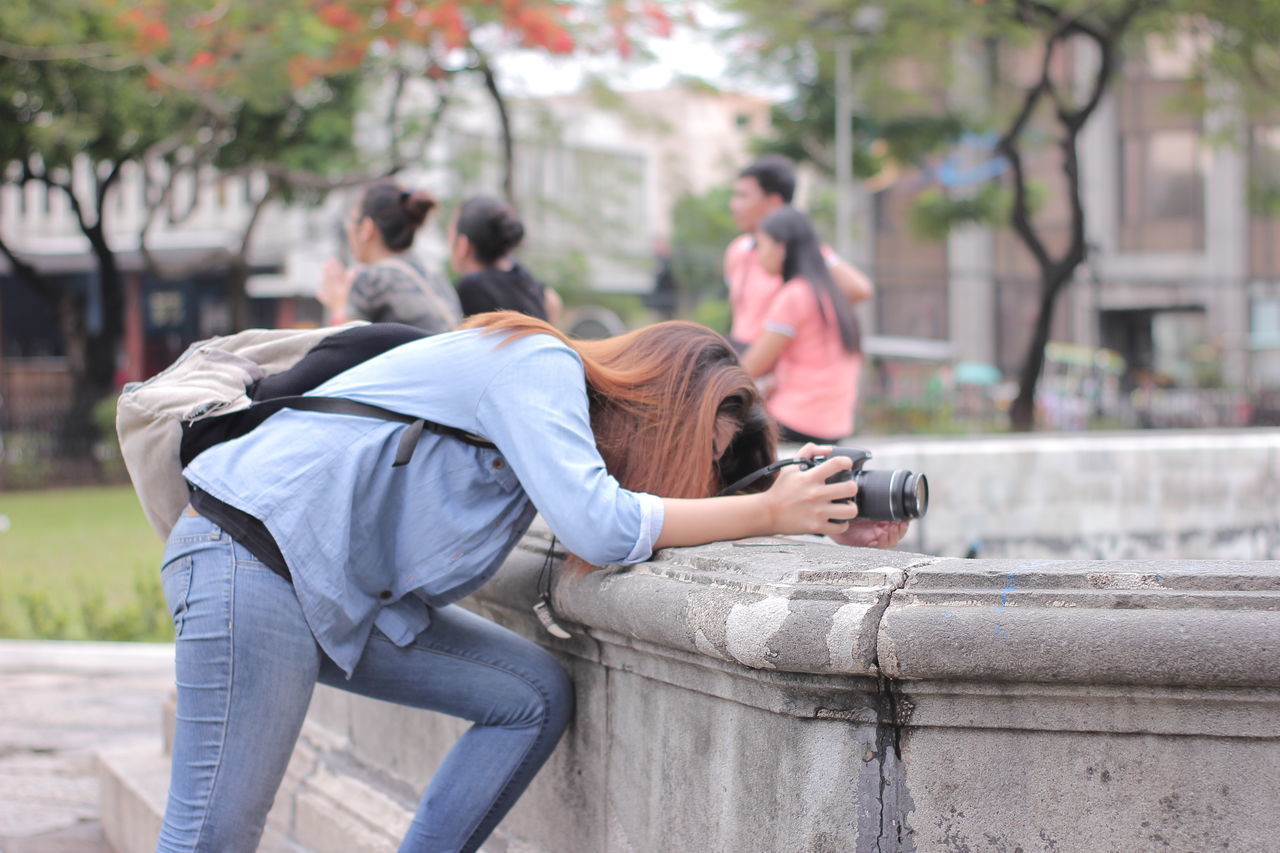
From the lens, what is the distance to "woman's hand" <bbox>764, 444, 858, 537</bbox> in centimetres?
239

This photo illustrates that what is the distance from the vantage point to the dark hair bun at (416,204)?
164 inches

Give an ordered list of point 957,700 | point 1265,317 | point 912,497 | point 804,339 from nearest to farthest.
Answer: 1. point 957,700
2. point 912,497
3. point 804,339
4. point 1265,317

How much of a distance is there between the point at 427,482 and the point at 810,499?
0.68 m

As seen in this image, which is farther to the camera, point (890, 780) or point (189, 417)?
point (189, 417)

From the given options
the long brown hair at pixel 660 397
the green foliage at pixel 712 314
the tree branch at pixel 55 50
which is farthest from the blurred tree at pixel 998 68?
the long brown hair at pixel 660 397

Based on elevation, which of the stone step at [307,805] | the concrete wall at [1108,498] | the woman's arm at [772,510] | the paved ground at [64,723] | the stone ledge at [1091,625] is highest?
the woman's arm at [772,510]

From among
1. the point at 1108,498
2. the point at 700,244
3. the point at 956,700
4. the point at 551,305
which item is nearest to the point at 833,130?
the point at 700,244

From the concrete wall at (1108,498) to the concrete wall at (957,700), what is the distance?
15.4 feet

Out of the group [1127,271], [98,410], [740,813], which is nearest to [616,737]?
[740,813]

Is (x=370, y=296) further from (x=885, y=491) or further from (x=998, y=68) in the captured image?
(x=998, y=68)

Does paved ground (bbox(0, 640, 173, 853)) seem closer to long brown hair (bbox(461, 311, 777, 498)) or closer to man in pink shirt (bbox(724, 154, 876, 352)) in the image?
long brown hair (bbox(461, 311, 777, 498))

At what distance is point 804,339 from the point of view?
15.3 ft

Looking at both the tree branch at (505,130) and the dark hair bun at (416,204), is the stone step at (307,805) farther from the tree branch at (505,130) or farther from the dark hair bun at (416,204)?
the tree branch at (505,130)

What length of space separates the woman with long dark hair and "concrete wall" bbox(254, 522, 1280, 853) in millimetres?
207
